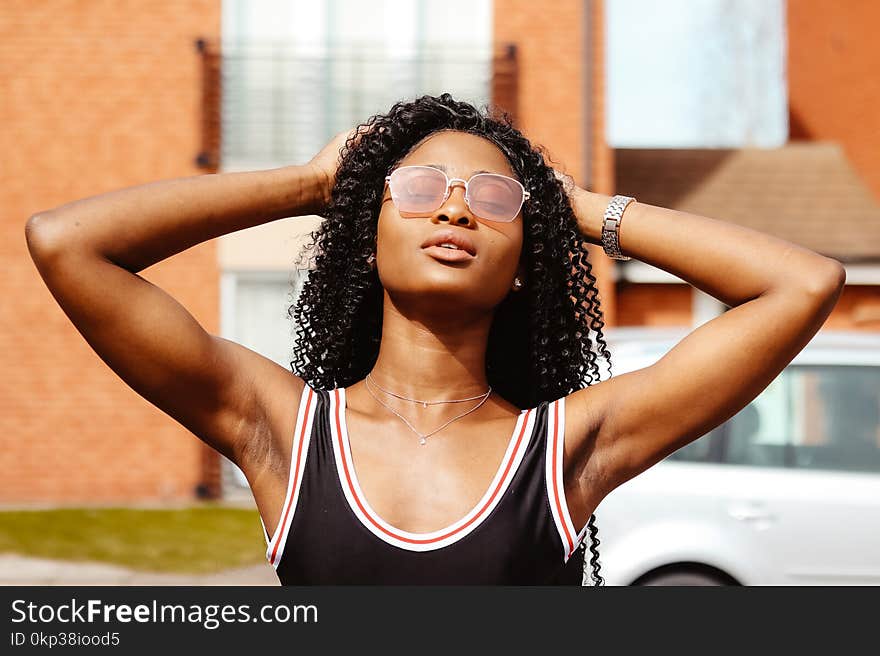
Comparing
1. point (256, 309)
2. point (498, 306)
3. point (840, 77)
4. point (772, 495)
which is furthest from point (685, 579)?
point (840, 77)

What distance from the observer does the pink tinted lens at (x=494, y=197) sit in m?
1.91

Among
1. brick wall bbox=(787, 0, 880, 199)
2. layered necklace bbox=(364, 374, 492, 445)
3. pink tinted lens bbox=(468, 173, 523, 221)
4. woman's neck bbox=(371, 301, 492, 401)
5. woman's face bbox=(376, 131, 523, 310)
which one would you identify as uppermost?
brick wall bbox=(787, 0, 880, 199)

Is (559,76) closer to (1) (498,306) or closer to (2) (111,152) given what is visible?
(2) (111,152)

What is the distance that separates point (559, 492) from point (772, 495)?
135 inches

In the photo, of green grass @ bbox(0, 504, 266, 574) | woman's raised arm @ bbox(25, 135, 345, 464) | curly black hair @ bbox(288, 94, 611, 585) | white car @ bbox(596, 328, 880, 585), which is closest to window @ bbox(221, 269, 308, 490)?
green grass @ bbox(0, 504, 266, 574)

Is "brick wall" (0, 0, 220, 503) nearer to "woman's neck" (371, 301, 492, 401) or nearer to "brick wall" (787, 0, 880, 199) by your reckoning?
"woman's neck" (371, 301, 492, 401)

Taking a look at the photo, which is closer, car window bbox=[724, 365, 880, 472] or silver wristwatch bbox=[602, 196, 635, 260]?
silver wristwatch bbox=[602, 196, 635, 260]

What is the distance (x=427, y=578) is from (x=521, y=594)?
0.50 feet

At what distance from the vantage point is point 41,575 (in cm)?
718

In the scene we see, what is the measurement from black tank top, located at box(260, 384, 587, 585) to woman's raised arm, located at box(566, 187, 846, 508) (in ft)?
0.35

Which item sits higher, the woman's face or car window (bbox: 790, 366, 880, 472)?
the woman's face

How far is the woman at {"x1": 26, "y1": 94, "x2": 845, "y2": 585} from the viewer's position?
5.89ft

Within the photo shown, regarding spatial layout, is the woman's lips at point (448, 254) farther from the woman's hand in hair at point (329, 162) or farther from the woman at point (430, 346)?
the woman's hand in hair at point (329, 162)

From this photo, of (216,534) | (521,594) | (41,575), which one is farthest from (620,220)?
(216,534)
